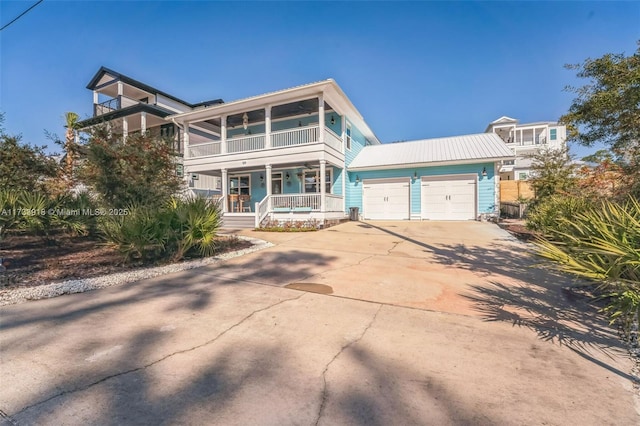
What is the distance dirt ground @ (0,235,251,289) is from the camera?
500cm

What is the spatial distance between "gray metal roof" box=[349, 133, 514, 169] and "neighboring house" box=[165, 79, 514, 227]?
0.05m

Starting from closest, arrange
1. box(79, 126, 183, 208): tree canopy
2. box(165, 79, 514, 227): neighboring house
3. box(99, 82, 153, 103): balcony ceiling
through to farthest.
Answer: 1. box(79, 126, 183, 208): tree canopy
2. box(165, 79, 514, 227): neighboring house
3. box(99, 82, 153, 103): balcony ceiling

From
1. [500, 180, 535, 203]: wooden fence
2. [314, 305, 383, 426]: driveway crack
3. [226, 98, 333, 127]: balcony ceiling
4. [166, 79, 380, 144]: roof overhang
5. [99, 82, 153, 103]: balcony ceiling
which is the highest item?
[99, 82, 153, 103]: balcony ceiling

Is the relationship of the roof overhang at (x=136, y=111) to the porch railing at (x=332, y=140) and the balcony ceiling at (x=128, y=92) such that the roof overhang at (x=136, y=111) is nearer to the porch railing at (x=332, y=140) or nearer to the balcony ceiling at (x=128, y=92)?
the balcony ceiling at (x=128, y=92)

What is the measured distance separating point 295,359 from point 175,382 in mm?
922

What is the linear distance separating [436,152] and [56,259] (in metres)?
16.8

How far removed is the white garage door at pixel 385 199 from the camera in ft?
52.9

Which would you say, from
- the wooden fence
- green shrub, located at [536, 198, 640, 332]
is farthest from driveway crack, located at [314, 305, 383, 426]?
the wooden fence

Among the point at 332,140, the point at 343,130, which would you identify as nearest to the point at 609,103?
the point at 332,140

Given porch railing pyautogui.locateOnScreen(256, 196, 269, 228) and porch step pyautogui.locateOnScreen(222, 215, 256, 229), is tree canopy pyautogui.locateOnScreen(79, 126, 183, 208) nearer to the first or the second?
porch railing pyautogui.locateOnScreen(256, 196, 269, 228)

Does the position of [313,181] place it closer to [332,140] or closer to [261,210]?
[332,140]

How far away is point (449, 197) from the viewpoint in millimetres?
15234

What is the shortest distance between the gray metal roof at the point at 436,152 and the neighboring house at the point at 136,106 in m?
11.2

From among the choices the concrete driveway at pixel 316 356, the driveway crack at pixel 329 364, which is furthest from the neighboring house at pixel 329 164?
the driveway crack at pixel 329 364
